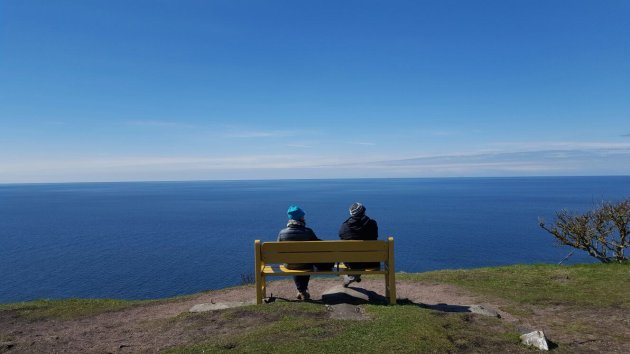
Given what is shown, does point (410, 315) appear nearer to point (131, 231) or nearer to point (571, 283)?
point (571, 283)

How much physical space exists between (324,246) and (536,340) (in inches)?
161

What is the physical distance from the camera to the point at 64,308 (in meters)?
10.2

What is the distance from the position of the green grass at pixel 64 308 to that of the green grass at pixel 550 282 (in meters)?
8.26

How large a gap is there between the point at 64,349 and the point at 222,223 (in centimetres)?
8540

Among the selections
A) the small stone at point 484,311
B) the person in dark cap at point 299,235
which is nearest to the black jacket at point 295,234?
the person in dark cap at point 299,235

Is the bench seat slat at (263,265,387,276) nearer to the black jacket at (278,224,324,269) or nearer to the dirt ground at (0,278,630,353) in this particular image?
the black jacket at (278,224,324,269)

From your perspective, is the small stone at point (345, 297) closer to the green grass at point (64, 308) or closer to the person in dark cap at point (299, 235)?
the person in dark cap at point (299, 235)

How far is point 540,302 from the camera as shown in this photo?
932cm

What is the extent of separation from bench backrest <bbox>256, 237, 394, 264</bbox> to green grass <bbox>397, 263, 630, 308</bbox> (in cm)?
372

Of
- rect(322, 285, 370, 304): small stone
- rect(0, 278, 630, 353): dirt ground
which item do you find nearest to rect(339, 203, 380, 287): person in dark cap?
rect(322, 285, 370, 304): small stone

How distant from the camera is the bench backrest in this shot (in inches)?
339

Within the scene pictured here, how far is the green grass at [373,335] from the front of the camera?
18.9 feet

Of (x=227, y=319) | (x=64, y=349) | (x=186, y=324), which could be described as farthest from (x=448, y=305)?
(x=64, y=349)

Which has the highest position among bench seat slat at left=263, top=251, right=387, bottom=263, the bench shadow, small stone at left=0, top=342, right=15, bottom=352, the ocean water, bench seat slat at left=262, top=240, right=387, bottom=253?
bench seat slat at left=262, top=240, right=387, bottom=253
